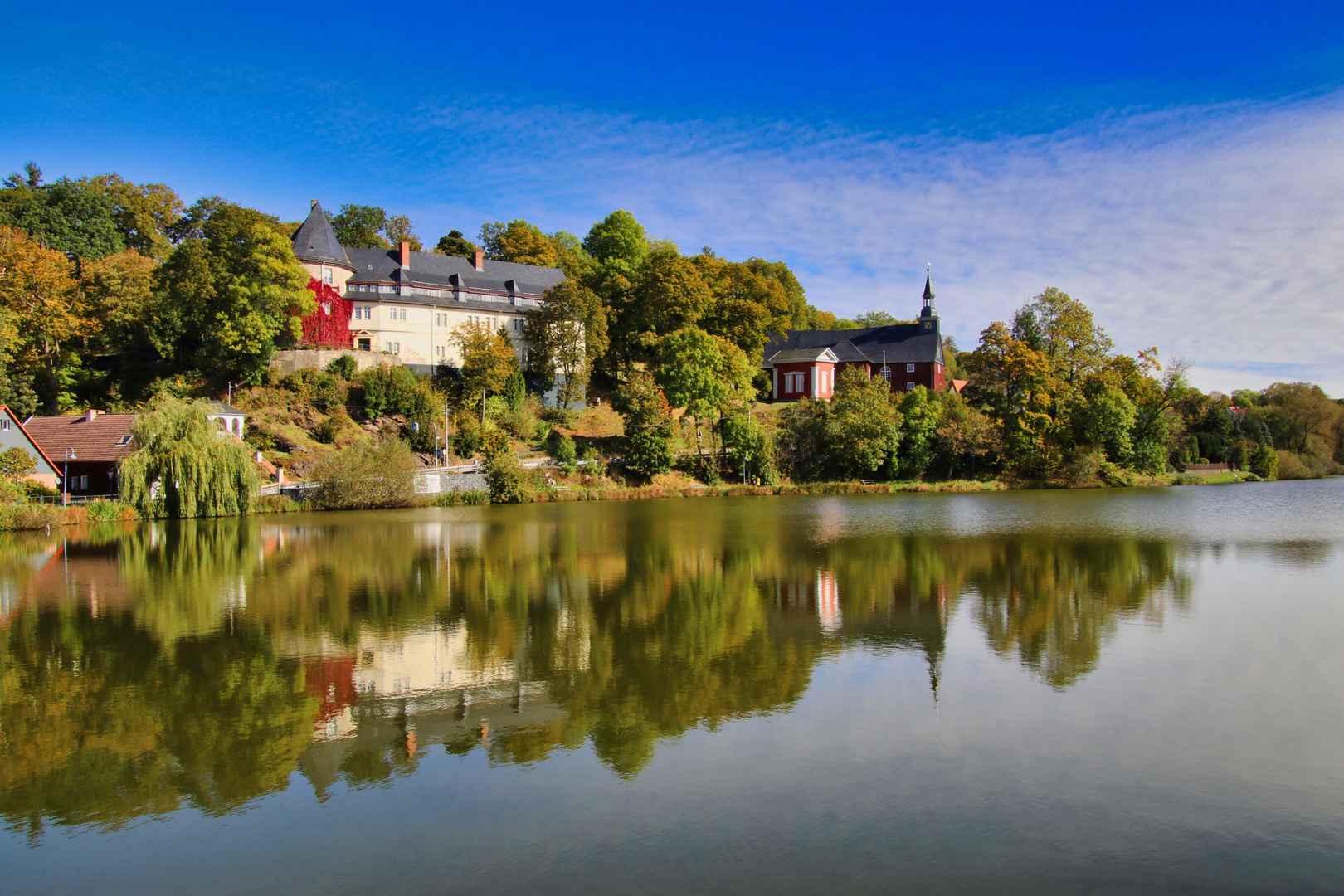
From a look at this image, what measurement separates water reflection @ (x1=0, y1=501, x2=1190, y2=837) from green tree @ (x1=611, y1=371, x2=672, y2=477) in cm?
2120

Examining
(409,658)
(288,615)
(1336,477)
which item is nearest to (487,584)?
(288,615)

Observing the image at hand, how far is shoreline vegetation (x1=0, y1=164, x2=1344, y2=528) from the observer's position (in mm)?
42812

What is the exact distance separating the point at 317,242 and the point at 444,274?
8095 mm

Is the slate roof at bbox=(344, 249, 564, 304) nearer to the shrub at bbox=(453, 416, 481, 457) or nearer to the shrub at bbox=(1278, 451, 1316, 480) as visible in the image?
the shrub at bbox=(453, 416, 481, 457)

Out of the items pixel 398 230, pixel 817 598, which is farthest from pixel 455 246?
pixel 817 598

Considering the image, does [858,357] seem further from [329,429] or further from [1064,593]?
[1064,593]

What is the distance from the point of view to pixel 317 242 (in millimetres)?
49500

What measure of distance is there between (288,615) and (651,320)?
41.8 meters

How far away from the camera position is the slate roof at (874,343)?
202 feet

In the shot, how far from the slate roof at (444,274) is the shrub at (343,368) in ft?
19.2

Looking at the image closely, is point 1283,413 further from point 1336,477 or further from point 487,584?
point 487,584

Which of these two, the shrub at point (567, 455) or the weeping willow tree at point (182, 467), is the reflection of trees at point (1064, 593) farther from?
the weeping willow tree at point (182, 467)

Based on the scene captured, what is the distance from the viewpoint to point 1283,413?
198 feet

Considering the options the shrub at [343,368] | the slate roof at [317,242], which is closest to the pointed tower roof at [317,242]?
the slate roof at [317,242]
